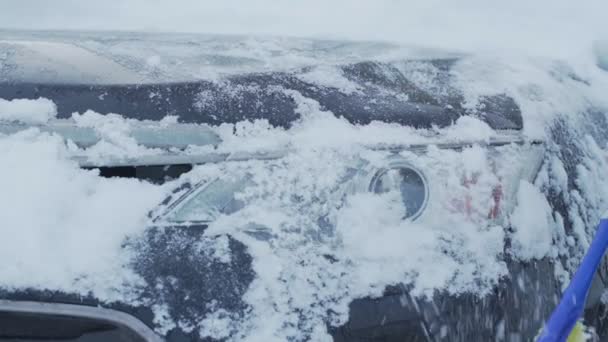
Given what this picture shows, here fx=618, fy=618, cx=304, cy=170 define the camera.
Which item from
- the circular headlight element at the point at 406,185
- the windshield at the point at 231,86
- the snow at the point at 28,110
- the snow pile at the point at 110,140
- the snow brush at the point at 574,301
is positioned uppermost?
the windshield at the point at 231,86

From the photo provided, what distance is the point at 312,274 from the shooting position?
1278mm

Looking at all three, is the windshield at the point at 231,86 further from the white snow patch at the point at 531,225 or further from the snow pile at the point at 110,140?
the white snow patch at the point at 531,225

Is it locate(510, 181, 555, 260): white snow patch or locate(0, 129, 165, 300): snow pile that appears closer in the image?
locate(0, 129, 165, 300): snow pile

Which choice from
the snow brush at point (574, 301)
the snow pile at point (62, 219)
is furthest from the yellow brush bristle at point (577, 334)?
the snow pile at point (62, 219)

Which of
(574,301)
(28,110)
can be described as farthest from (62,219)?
(574,301)

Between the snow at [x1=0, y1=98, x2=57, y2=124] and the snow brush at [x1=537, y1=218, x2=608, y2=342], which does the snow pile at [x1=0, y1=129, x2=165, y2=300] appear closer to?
the snow at [x1=0, y1=98, x2=57, y2=124]

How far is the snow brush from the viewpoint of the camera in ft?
4.13

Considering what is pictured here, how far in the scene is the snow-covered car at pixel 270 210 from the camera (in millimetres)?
1225

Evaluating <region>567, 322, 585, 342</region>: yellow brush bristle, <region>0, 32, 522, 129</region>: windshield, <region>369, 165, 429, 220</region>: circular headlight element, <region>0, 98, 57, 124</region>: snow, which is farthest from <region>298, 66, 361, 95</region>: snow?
<region>567, 322, 585, 342</region>: yellow brush bristle

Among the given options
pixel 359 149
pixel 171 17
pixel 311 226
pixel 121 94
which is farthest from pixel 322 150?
pixel 171 17

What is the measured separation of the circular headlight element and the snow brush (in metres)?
0.35

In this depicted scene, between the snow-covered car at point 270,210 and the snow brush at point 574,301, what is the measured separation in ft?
0.41

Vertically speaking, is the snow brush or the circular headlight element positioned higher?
A: the circular headlight element

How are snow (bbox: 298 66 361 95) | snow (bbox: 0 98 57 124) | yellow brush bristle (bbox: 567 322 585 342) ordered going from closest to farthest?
yellow brush bristle (bbox: 567 322 585 342)
snow (bbox: 0 98 57 124)
snow (bbox: 298 66 361 95)
